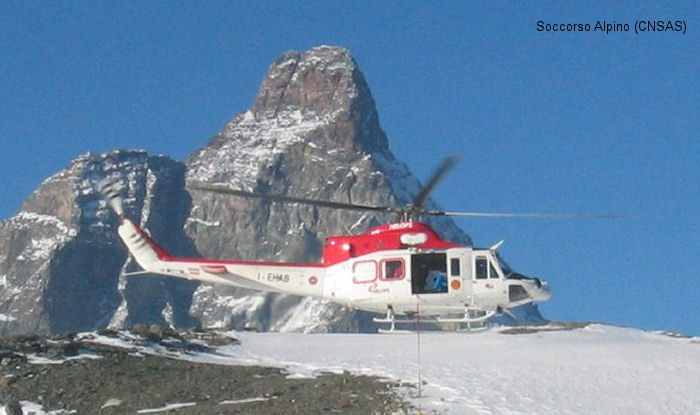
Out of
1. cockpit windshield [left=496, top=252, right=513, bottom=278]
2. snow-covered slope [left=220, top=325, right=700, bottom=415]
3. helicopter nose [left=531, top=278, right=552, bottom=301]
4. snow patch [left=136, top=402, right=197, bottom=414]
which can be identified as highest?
cockpit windshield [left=496, top=252, right=513, bottom=278]

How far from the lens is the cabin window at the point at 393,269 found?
39500 millimetres

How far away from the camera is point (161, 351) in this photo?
40156 millimetres

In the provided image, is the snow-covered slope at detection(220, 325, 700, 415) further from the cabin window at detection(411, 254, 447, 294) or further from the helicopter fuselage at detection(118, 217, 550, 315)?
the cabin window at detection(411, 254, 447, 294)

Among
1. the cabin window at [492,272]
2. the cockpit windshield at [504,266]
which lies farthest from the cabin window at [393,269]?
the cockpit windshield at [504,266]

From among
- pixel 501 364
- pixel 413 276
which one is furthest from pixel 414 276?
pixel 501 364

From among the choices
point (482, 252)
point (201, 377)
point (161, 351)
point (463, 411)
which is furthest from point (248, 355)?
point (463, 411)

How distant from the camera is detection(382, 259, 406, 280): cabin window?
130ft

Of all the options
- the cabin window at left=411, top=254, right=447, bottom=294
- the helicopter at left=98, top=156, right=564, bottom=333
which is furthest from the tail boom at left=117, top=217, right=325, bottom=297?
the cabin window at left=411, top=254, right=447, bottom=294

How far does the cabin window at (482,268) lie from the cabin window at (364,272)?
3.01 metres

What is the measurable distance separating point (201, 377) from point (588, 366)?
10.9 metres

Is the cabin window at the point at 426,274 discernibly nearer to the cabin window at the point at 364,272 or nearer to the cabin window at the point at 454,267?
the cabin window at the point at 454,267

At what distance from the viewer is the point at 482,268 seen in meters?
39.3

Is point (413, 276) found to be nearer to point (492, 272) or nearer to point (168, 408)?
point (492, 272)

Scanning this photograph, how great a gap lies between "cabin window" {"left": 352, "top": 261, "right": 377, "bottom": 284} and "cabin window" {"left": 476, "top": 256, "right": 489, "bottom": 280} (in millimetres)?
3009
